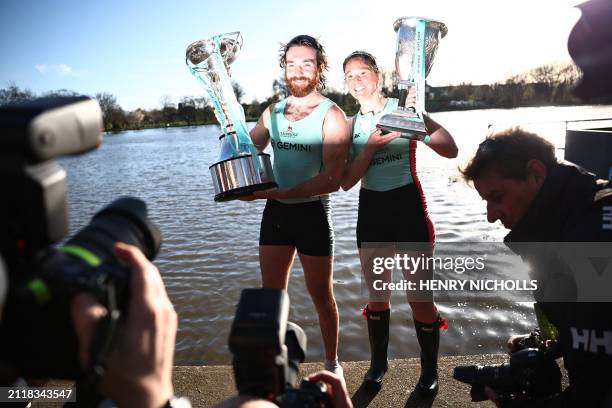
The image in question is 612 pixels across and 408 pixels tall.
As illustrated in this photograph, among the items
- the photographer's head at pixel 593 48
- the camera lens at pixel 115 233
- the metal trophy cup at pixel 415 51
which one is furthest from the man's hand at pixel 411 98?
the camera lens at pixel 115 233

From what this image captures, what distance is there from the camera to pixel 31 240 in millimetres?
770

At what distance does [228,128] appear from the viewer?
2723mm

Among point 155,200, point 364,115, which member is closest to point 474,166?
point 364,115

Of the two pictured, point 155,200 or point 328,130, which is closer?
point 328,130

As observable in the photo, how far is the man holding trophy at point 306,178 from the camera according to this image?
274cm

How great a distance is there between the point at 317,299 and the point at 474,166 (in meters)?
1.37

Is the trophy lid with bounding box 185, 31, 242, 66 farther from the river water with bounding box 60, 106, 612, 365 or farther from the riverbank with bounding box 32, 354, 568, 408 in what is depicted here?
the riverbank with bounding box 32, 354, 568, 408

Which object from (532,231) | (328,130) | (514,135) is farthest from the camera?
(328,130)

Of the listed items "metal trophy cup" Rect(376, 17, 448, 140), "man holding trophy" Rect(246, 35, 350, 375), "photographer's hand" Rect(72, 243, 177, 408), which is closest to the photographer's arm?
"man holding trophy" Rect(246, 35, 350, 375)

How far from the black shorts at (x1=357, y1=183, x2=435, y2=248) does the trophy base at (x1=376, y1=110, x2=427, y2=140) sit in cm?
46

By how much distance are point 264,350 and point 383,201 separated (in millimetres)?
1899

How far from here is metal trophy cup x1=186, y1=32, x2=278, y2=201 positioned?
251cm

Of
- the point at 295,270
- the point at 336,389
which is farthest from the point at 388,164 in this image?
the point at 295,270

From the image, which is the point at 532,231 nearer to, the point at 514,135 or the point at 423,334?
the point at 514,135
